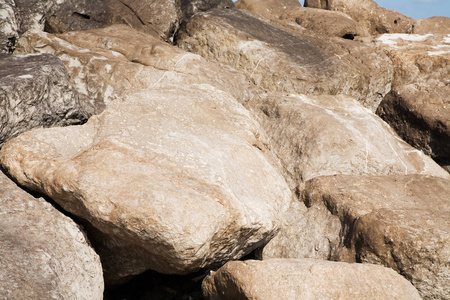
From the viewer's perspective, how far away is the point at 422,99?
603cm

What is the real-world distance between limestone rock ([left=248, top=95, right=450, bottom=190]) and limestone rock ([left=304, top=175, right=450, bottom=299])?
0.28 metres

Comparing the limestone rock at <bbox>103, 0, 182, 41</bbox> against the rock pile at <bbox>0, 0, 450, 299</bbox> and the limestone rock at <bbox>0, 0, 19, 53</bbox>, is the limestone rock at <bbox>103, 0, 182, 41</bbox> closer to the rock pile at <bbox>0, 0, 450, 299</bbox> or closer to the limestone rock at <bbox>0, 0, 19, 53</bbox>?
the rock pile at <bbox>0, 0, 450, 299</bbox>

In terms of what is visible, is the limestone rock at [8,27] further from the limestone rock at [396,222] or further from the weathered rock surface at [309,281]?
the weathered rock surface at [309,281]

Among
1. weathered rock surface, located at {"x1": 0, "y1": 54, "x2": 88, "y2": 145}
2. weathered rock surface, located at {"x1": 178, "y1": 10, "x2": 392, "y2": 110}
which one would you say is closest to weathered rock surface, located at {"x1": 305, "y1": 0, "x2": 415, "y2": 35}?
weathered rock surface, located at {"x1": 178, "y1": 10, "x2": 392, "y2": 110}

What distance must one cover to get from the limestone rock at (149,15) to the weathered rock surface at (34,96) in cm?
241

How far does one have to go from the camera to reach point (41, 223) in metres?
3.36

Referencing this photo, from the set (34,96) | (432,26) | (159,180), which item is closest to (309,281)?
(159,180)

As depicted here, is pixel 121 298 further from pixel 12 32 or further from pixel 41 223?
pixel 12 32

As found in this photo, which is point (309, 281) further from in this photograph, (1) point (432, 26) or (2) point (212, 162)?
(1) point (432, 26)

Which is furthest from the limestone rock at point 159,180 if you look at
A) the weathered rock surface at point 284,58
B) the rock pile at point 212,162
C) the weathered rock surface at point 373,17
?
the weathered rock surface at point 373,17

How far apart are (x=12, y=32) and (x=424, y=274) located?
487 cm

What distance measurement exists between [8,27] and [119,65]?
134cm

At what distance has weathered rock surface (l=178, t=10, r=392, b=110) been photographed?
6273 mm

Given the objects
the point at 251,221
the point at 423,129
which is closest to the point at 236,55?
the point at 423,129
